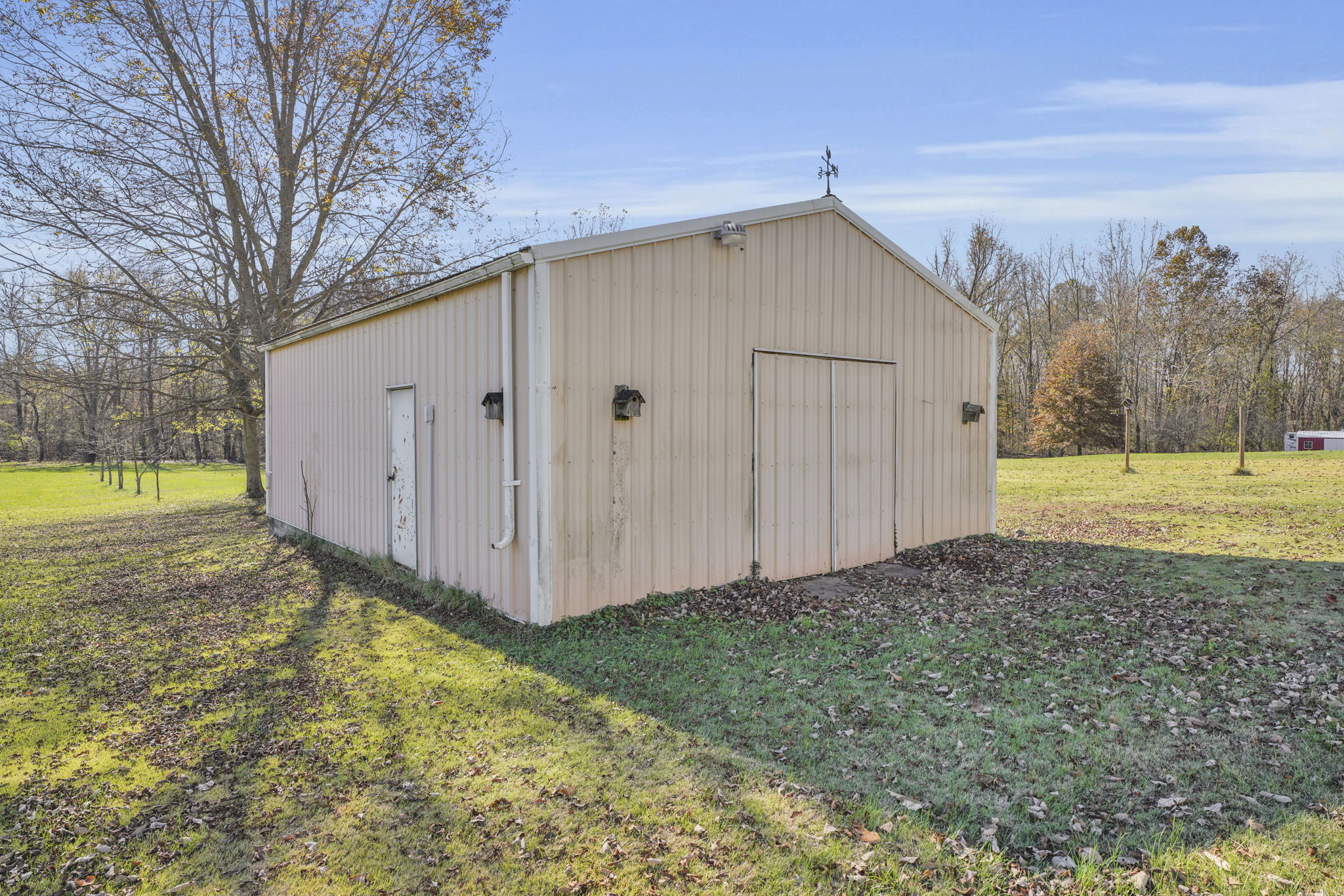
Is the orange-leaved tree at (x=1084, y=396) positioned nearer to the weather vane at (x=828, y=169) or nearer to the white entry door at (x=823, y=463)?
the white entry door at (x=823, y=463)

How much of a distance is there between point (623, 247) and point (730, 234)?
43.6 inches

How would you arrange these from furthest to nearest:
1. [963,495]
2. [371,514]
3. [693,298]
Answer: [963,495] → [371,514] → [693,298]

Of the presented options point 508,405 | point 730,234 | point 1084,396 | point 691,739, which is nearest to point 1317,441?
point 1084,396

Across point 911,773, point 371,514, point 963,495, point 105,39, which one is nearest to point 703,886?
point 911,773

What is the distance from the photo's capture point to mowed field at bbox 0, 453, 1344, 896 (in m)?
2.47

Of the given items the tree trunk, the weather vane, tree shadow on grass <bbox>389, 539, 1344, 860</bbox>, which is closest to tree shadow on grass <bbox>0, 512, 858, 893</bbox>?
tree shadow on grass <bbox>389, 539, 1344, 860</bbox>

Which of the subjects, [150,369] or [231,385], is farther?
[231,385]

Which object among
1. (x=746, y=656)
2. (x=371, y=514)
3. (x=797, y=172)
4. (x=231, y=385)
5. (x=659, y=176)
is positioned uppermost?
(x=659, y=176)

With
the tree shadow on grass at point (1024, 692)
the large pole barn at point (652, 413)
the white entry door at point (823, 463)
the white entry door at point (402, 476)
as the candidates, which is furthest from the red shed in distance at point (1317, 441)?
the white entry door at point (402, 476)

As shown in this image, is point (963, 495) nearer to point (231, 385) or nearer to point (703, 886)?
point (703, 886)

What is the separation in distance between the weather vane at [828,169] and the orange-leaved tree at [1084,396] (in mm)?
24359

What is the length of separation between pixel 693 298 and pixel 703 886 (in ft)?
15.2

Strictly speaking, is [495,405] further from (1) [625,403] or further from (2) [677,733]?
(2) [677,733]

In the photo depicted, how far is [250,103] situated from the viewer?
42.2 ft
